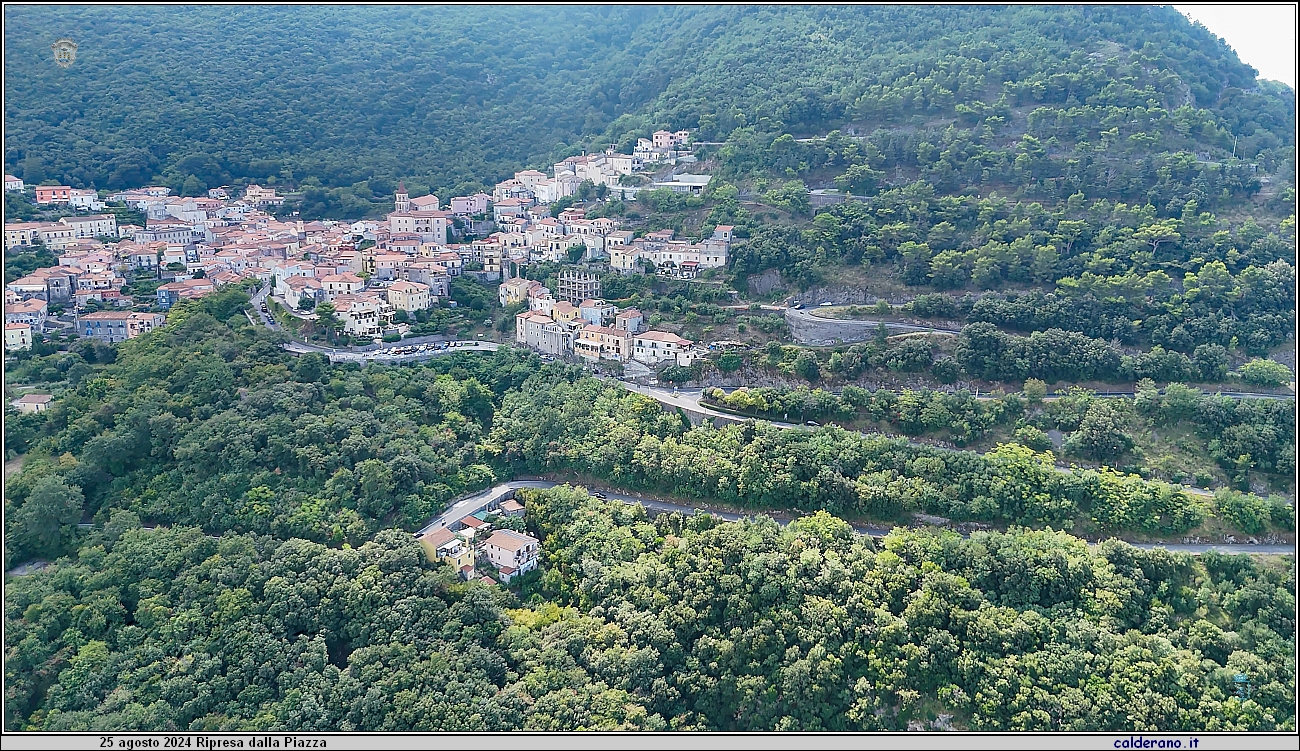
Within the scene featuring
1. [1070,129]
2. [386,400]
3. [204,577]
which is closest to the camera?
[204,577]

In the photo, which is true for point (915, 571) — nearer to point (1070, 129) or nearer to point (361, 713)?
point (361, 713)

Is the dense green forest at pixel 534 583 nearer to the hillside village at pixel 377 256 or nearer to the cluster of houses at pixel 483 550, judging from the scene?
the cluster of houses at pixel 483 550

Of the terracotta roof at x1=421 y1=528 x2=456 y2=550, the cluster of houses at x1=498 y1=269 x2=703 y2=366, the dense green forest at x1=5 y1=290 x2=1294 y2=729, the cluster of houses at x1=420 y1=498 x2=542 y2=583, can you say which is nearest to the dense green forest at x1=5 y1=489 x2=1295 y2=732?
the dense green forest at x1=5 y1=290 x2=1294 y2=729

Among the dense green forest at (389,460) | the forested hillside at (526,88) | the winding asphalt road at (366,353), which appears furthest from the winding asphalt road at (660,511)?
the forested hillside at (526,88)

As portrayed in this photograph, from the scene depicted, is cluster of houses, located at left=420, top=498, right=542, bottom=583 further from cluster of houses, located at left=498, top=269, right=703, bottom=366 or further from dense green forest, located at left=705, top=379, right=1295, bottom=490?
cluster of houses, located at left=498, top=269, right=703, bottom=366

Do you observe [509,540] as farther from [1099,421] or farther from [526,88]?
[526,88]

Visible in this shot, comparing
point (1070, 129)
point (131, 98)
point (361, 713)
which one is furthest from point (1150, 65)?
point (131, 98)
